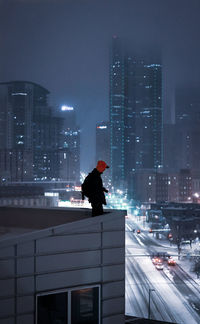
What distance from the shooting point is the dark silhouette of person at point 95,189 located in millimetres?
3227

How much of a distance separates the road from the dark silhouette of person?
45.9 feet

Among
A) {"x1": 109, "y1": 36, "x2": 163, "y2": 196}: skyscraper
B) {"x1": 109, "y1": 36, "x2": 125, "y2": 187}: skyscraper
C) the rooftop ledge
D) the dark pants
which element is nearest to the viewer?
the dark pants

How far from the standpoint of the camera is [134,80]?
468ft

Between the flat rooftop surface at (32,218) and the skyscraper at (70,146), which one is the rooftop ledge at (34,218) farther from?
the skyscraper at (70,146)

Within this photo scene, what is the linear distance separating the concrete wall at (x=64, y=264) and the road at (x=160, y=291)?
1408cm

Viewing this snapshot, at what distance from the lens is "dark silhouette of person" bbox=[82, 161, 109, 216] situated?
323 centimetres

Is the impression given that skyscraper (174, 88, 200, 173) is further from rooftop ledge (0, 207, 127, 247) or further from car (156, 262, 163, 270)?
rooftop ledge (0, 207, 127, 247)

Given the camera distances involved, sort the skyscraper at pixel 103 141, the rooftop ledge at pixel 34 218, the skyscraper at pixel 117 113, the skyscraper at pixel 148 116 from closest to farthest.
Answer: the rooftop ledge at pixel 34 218
the skyscraper at pixel 117 113
the skyscraper at pixel 148 116
the skyscraper at pixel 103 141

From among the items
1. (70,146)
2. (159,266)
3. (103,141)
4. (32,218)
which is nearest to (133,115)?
(103,141)

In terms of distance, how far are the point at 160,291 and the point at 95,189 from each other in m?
21.4

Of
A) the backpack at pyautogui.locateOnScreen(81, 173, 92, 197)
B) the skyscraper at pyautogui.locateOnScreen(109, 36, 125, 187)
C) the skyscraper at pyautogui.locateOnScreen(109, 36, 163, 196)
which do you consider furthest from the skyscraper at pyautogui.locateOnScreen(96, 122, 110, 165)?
the backpack at pyautogui.locateOnScreen(81, 173, 92, 197)

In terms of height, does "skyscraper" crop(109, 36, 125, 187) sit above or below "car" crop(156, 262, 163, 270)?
above

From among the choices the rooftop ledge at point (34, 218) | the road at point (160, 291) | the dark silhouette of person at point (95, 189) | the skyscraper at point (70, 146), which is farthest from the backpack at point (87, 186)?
the skyscraper at point (70, 146)

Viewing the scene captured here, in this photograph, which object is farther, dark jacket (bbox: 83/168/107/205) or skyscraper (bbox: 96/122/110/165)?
skyscraper (bbox: 96/122/110/165)
